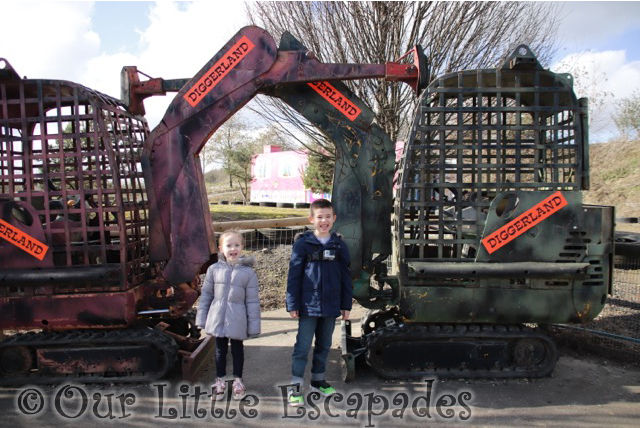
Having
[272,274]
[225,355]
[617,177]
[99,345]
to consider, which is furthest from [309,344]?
[617,177]

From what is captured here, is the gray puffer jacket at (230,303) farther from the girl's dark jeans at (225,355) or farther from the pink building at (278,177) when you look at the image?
the pink building at (278,177)

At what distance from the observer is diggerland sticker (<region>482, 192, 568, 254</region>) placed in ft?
14.0

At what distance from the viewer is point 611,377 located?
4.50 m

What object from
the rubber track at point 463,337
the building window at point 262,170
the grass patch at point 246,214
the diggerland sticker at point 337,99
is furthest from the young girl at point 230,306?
the building window at point 262,170

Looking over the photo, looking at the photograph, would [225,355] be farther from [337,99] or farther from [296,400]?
[337,99]

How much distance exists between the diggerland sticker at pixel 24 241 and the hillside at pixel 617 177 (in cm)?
1774

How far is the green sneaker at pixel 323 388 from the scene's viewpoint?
411cm

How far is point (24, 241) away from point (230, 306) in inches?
85.3

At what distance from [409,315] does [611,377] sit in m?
2.07

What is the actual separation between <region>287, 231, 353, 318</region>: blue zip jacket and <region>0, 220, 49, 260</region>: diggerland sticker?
246 cm

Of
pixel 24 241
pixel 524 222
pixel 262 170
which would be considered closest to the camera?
pixel 524 222

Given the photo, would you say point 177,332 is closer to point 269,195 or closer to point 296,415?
point 296,415

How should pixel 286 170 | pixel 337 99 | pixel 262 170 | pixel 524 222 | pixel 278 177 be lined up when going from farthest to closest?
pixel 262 170
pixel 278 177
pixel 286 170
pixel 337 99
pixel 524 222

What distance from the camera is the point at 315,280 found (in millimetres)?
4039
